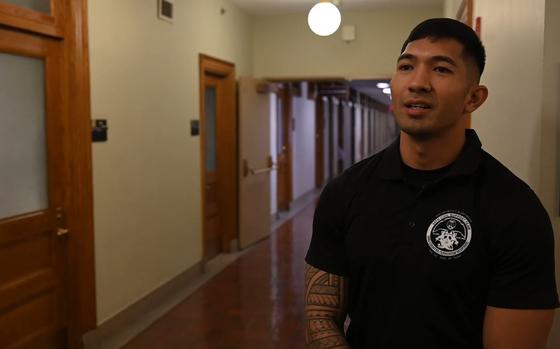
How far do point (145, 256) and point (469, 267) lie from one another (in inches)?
127

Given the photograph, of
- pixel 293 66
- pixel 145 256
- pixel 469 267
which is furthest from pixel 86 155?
pixel 293 66

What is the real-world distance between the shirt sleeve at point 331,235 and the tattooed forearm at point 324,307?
24 millimetres

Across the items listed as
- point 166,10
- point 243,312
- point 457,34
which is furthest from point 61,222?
point 457,34

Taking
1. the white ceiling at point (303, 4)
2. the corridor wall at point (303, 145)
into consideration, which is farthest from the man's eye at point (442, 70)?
the corridor wall at point (303, 145)

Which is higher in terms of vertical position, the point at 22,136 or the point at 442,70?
the point at 442,70

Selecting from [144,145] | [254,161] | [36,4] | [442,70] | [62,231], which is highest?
[36,4]

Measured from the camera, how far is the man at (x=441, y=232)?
1.09 metres

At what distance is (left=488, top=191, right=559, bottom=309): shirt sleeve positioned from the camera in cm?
107

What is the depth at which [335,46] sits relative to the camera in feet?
20.1

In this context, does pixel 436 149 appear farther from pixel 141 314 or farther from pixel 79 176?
pixel 141 314

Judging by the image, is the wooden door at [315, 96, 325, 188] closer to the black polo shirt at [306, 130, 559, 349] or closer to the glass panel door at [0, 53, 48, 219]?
the glass panel door at [0, 53, 48, 219]

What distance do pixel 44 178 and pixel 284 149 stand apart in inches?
231

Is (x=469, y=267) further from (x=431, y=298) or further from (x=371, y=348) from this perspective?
(x=371, y=348)

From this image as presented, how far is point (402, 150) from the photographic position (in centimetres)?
129
